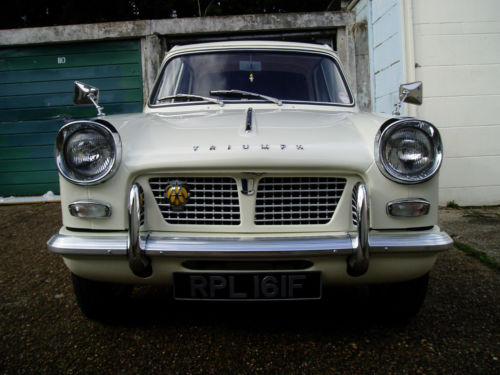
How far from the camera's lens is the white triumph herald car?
1.56 meters

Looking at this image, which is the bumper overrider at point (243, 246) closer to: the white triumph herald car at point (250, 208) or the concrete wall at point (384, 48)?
the white triumph herald car at point (250, 208)

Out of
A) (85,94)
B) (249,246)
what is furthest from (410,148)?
(85,94)

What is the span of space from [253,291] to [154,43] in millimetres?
5118

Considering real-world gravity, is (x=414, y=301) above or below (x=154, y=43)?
below

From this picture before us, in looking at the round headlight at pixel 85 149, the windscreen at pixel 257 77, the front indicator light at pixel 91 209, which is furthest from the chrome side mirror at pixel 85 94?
the front indicator light at pixel 91 209

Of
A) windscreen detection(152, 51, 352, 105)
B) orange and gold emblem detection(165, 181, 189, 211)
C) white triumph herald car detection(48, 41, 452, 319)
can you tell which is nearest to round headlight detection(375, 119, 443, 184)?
white triumph herald car detection(48, 41, 452, 319)

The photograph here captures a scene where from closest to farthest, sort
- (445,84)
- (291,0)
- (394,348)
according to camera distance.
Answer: (394,348), (445,84), (291,0)

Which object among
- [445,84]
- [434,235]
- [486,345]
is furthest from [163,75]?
[445,84]

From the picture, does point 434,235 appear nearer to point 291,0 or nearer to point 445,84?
point 445,84

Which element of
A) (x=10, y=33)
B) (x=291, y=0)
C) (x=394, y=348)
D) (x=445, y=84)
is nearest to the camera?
(x=394, y=348)

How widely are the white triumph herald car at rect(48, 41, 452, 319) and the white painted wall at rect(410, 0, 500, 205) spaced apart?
11.1 ft

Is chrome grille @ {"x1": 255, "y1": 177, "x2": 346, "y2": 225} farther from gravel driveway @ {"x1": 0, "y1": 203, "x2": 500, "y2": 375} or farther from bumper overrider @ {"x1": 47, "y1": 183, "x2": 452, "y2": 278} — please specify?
gravel driveway @ {"x1": 0, "y1": 203, "x2": 500, "y2": 375}

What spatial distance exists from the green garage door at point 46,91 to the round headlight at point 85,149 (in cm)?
450

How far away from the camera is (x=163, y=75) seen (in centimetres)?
272
